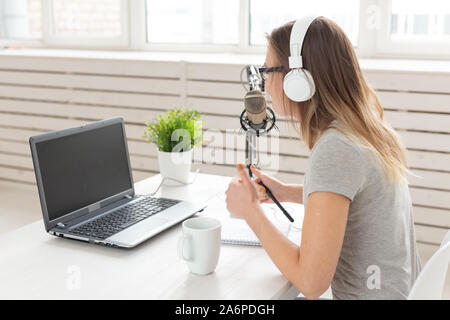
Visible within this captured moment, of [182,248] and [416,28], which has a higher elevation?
[416,28]

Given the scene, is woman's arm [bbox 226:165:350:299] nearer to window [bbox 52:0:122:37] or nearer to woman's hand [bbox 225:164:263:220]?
woman's hand [bbox 225:164:263:220]

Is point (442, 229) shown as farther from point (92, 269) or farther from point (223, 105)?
point (92, 269)

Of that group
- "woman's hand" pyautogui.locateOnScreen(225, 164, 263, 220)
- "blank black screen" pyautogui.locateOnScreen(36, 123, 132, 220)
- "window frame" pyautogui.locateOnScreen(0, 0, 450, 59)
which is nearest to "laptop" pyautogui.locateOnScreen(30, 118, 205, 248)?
"blank black screen" pyautogui.locateOnScreen(36, 123, 132, 220)

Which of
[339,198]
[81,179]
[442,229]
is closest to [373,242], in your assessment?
[339,198]

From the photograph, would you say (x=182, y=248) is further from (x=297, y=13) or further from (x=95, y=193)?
(x=297, y=13)

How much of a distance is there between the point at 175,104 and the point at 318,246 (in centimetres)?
230

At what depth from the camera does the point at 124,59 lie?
332 centimetres

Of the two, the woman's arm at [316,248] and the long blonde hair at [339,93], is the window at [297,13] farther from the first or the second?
the woman's arm at [316,248]

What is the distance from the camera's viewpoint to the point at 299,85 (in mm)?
1204

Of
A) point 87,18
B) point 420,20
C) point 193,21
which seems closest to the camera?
point 420,20

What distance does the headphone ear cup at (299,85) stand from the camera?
120 cm

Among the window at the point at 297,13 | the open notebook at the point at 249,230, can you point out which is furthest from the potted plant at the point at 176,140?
the window at the point at 297,13

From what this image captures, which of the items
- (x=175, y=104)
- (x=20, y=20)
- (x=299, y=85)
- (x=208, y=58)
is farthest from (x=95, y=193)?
(x=20, y=20)

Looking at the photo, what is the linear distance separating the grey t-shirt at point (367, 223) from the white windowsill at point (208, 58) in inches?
65.9
